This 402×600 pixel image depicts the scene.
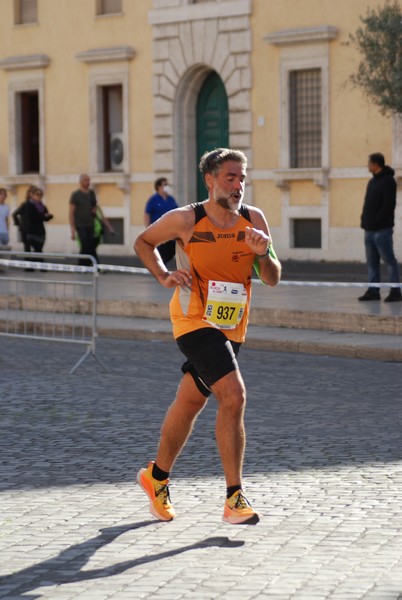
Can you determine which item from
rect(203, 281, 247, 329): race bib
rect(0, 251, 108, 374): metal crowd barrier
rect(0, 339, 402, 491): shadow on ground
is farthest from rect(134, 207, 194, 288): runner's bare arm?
rect(0, 251, 108, 374): metal crowd barrier

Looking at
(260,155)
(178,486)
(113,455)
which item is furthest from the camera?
(260,155)

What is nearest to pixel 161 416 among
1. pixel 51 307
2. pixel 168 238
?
pixel 168 238

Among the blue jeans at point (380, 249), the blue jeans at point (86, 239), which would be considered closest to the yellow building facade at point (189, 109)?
the blue jeans at point (86, 239)

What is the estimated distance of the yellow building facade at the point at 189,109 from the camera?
→ 1175 inches

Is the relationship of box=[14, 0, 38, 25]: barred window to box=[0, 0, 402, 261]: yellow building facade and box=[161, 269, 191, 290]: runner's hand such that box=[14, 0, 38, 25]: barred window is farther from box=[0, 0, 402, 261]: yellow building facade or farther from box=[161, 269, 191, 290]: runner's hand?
box=[161, 269, 191, 290]: runner's hand

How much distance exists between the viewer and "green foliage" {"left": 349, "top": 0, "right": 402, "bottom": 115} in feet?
86.3

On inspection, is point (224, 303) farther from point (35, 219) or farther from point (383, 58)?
point (35, 219)

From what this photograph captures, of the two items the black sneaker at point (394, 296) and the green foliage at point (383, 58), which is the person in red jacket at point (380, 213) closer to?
the black sneaker at point (394, 296)

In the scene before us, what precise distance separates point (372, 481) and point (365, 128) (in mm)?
21726

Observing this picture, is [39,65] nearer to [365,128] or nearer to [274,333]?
[365,128]

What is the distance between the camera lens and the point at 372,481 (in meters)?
8.23

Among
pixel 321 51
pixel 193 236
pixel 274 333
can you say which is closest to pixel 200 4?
pixel 321 51

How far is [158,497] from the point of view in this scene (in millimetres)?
7355

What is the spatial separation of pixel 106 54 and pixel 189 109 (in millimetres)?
2569
